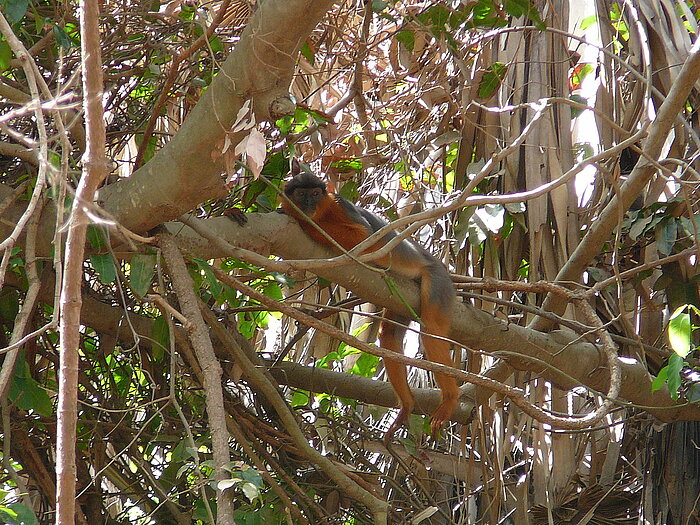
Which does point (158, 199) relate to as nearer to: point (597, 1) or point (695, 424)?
point (597, 1)

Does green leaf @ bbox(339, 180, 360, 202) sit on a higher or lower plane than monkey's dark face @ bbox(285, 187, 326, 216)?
higher

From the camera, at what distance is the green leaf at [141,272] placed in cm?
292

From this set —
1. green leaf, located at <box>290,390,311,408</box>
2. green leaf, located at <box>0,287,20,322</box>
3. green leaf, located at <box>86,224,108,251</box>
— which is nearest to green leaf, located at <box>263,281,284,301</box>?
green leaf, located at <box>290,390,311,408</box>

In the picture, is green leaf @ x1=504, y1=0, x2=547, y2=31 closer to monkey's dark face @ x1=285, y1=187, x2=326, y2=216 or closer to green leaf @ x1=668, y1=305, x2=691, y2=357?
green leaf @ x1=668, y1=305, x2=691, y2=357

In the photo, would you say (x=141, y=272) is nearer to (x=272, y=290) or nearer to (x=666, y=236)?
(x=272, y=290)

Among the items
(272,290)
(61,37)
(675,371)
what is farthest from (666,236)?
(61,37)

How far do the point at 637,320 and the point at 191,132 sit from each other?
3.56 metres


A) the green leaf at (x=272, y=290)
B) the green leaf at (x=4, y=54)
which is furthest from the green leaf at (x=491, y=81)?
the green leaf at (x=4, y=54)

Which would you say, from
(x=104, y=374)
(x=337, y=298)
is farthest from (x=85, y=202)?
(x=337, y=298)

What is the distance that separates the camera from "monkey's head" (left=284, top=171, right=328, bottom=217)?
15.8 feet

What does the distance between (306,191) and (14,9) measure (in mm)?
2263

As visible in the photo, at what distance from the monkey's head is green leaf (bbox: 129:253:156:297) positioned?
188cm

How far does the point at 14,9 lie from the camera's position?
285 cm

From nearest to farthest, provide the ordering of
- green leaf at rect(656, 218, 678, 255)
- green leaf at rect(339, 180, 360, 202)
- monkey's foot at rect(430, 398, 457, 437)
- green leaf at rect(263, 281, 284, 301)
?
green leaf at rect(656, 218, 678, 255) → green leaf at rect(263, 281, 284, 301) → monkey's foot at rect(430, 398, 457, 437) → green leaf at rect(339, 180, 360, 202)
